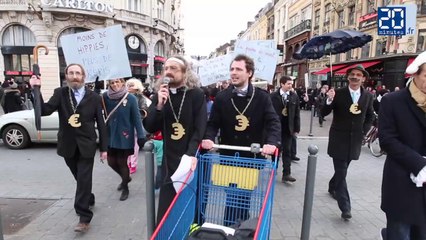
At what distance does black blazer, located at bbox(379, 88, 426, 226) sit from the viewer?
2614 millimetres

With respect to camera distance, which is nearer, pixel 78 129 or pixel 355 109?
pixel 78 129

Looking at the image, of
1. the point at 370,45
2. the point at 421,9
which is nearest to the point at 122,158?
the point at 421,9

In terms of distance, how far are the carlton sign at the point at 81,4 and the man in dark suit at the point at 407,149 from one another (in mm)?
29399

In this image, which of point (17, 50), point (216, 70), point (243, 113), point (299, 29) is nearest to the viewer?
point (243, 113)

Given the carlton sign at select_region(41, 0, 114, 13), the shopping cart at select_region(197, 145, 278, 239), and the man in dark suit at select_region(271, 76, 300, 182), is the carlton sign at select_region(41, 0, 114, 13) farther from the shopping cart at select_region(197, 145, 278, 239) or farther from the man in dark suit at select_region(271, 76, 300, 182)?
the shopping cart at select_region(197, 145, 278, 239)

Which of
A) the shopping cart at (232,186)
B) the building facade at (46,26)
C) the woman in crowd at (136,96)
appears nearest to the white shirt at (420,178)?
the shopping cart at (232,186)

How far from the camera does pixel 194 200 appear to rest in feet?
9.58

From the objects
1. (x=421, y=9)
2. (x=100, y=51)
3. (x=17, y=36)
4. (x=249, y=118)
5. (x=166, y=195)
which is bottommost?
(x=166, y=195)

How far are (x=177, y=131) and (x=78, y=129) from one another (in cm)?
144

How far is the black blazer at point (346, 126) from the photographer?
4547mm

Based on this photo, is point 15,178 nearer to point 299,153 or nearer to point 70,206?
point 70,206

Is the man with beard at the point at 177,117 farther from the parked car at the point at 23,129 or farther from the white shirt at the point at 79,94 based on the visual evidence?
the parked car at the point at 23,129

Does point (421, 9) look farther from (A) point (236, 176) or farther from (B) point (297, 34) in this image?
(A) point (236, 176)

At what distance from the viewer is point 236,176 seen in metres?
2.84
